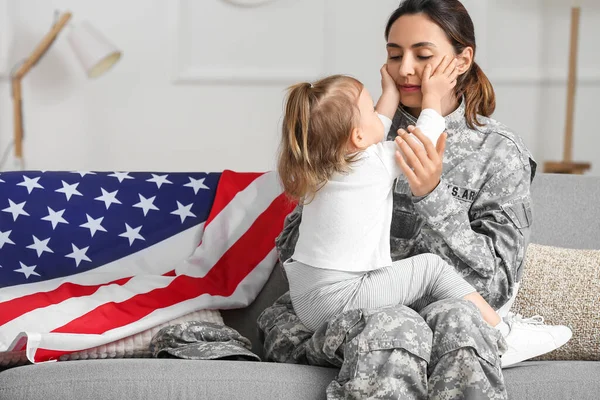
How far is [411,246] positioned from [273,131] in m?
2.14

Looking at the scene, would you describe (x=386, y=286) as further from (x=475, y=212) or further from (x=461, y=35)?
(x=461, y=35)

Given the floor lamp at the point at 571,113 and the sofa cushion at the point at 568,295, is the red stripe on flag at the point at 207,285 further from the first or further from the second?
the floor lamp at the point at 571,113

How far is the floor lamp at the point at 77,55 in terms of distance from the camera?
3596 millimetres

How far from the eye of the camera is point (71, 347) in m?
1.81

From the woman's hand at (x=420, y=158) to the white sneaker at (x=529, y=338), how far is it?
355 millimetres

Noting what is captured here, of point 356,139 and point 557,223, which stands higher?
point 356,139

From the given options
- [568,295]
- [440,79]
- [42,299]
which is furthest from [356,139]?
[42,299]

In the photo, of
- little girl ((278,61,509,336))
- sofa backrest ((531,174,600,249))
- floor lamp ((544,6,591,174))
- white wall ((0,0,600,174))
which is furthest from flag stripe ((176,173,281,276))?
floor lamp ((544,6,591,174))

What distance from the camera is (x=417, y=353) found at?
59.6 inches

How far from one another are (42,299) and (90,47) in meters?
1.86

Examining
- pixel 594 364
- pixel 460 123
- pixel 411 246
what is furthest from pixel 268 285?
pixel 594 364

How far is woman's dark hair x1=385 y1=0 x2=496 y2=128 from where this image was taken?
192cm

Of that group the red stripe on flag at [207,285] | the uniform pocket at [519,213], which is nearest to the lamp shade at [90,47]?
the red stripe on flag at [207,285]

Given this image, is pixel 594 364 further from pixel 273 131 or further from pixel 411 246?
pixel 273 131
